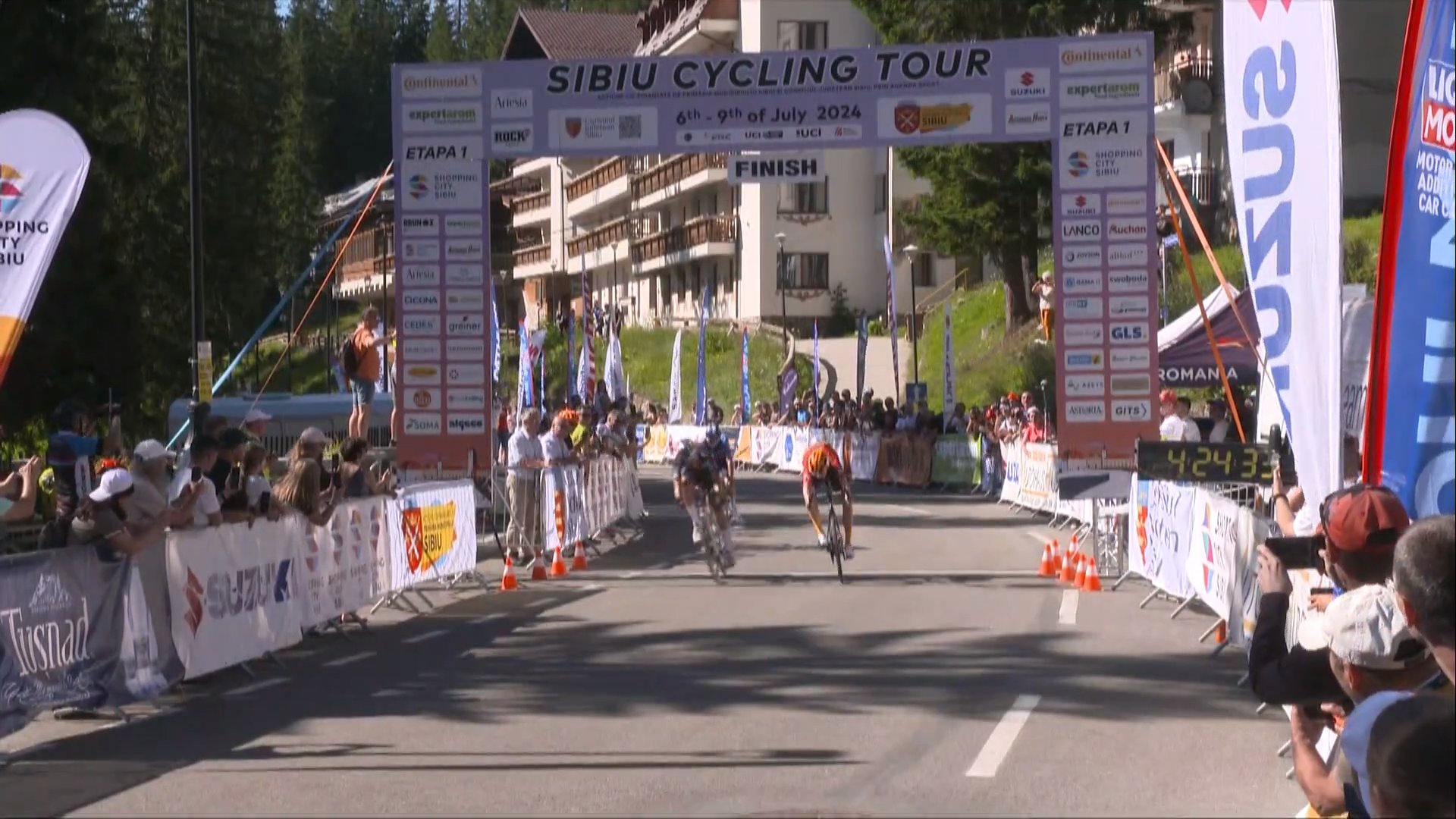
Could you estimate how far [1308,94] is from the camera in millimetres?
7645

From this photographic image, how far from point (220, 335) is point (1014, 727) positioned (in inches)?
1468

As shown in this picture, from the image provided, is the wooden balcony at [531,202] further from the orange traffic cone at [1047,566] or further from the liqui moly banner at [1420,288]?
the liqui moly banner at [1420,288]

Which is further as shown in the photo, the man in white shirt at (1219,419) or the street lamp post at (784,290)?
the street lamp post at (784,290)

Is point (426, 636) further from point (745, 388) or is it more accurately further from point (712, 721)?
point (745, 388)

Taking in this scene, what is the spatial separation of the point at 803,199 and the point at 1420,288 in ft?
201

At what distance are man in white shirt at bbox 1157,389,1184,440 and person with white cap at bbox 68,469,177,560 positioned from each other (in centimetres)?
1344

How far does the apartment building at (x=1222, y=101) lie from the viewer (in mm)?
46188

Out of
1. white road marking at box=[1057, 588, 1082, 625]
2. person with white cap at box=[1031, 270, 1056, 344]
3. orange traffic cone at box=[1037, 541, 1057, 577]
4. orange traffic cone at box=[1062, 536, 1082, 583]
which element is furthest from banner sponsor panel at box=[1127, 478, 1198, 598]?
person with white cap at box=[1031, 270, 1056, 344]

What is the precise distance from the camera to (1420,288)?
6.30 metres

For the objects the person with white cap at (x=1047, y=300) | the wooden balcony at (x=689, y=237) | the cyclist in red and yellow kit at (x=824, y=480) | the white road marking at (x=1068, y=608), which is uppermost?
the wooden balcony at (x=689, y=237)

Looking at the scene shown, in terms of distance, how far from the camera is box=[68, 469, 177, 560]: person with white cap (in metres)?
11.5

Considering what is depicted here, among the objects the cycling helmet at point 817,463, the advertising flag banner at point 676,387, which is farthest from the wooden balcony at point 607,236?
the cycling helmet at point 817,463

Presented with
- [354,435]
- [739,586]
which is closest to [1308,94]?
[739,586]

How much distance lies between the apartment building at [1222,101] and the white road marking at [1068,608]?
26.8 meters
